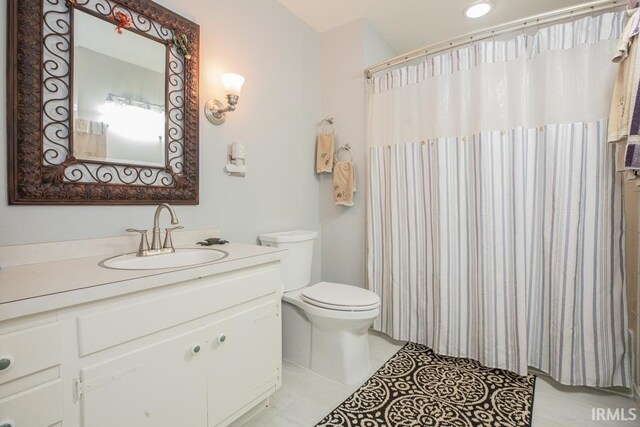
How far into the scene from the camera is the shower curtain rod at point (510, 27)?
1.46 metres

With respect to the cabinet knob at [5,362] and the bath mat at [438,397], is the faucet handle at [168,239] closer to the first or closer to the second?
the cabinet knob at [5,362]

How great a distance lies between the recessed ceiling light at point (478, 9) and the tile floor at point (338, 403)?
2399 millimetres

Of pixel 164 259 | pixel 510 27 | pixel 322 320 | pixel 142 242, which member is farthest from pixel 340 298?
pixel 510 27

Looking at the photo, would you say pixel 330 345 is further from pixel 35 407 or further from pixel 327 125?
pixel 327 125

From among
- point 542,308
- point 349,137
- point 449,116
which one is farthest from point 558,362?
point 349,137

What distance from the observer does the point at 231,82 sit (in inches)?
63.2

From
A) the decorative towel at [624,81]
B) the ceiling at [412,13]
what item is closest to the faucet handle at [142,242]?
the ceiling at [412,13]

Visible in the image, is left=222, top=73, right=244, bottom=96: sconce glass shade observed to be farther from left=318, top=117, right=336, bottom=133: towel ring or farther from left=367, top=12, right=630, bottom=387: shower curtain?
left=367, top=12, right=630, bottom=387: shower curtain

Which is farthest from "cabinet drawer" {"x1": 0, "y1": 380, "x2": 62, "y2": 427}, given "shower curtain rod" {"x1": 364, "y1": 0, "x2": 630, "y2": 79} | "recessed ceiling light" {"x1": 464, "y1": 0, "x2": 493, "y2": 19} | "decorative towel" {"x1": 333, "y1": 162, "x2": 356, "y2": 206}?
"recessed ceiling light" {"x1": 464, "y1": 0, "x2": 493, "y2": 19}

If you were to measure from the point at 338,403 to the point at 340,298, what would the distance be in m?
0.51

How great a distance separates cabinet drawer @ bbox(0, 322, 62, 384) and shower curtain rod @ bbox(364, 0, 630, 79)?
226 cm

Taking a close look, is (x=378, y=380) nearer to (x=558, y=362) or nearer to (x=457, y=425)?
(x=457, y=425)

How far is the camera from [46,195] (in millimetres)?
1089

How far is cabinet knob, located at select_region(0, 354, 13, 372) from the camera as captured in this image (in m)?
0.65
